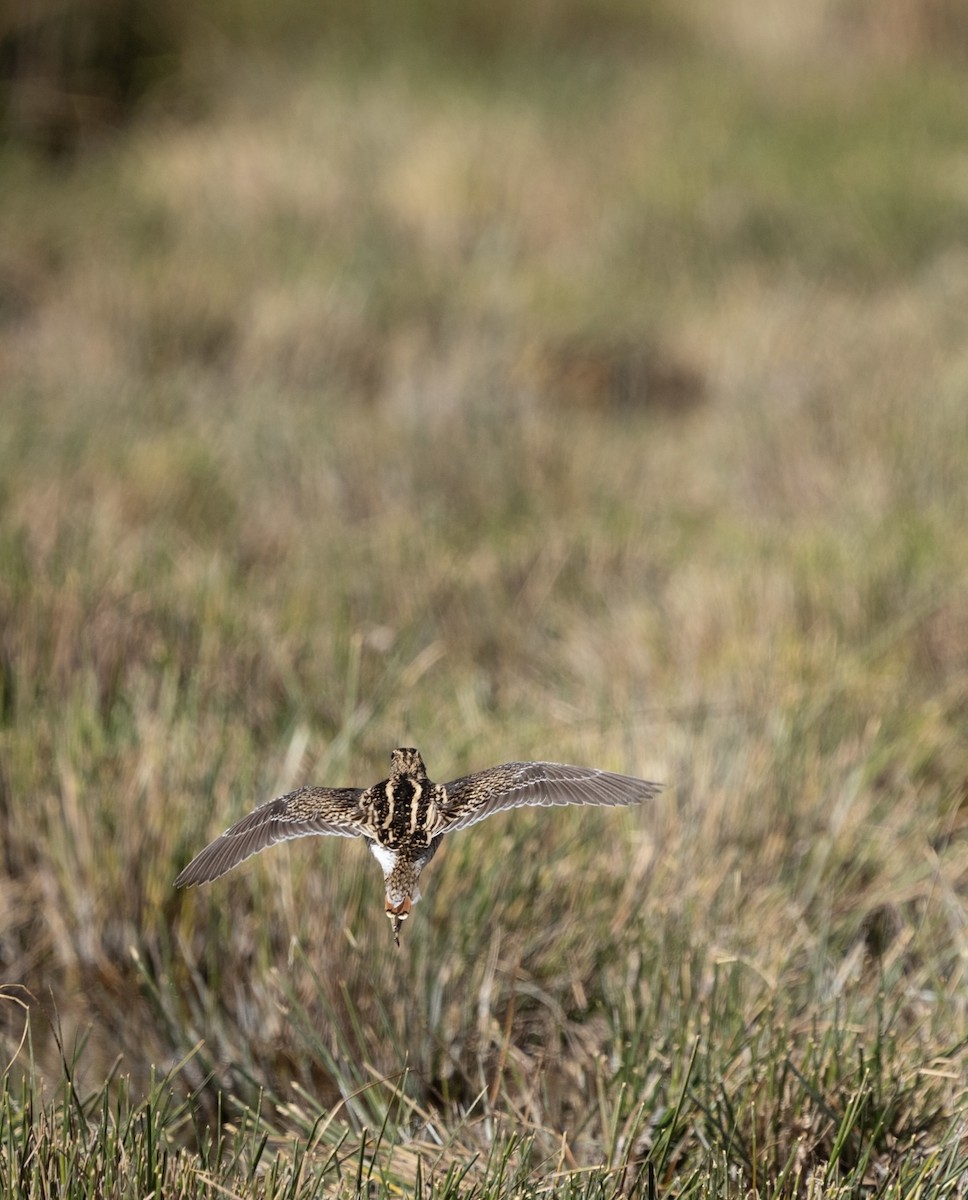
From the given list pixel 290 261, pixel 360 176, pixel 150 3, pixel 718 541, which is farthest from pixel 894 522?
pixel 150 3

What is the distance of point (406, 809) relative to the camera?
85 centimetres

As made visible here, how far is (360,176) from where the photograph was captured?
277 inches

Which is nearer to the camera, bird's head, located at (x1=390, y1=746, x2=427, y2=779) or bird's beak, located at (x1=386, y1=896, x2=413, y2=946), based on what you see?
bird's beak, located at (x1=386, y1=896, x2=413, y2=946)

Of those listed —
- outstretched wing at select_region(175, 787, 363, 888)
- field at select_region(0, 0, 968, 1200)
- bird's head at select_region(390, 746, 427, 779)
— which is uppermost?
bird's head at select_region(390, 746, 427, 779)

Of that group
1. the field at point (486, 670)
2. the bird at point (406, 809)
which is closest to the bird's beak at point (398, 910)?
the bird at point (406, 809)

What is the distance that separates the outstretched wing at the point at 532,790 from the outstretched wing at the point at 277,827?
0.21ft

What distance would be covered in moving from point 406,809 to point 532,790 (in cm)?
8

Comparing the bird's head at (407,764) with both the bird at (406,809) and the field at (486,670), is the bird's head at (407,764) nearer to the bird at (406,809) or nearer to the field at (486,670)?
the bird at (406,809)

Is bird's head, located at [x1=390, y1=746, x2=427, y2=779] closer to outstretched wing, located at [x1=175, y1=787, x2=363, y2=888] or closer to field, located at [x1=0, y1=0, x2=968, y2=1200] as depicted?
outstretched wing, located at [x1=175, y1=787, x2=363, y2=888]

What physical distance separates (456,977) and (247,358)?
12.7 feet

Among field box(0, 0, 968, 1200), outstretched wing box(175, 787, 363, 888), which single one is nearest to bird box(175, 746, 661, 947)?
outstretched wing box(175, 787, 363, 888)

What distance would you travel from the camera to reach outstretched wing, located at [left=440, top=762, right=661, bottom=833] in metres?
0.85

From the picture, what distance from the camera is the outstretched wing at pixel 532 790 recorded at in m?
0.85

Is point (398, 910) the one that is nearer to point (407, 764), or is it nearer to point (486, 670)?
point (407, 764)
